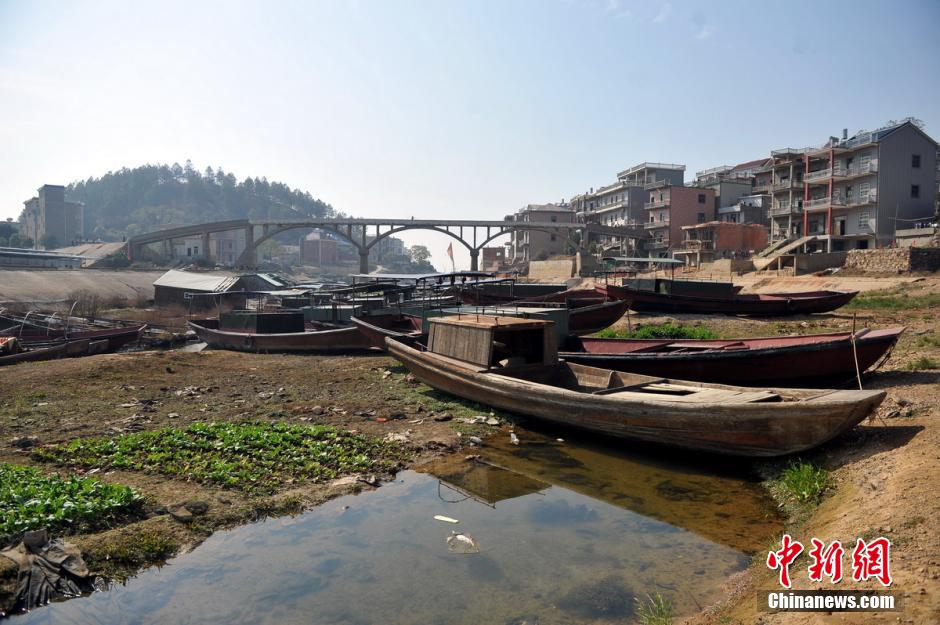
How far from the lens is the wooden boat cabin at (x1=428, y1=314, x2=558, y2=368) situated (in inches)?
450

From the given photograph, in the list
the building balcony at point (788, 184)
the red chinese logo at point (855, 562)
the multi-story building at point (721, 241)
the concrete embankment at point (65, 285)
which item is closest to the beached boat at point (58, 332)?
the concrete embankment at point (65, 285)

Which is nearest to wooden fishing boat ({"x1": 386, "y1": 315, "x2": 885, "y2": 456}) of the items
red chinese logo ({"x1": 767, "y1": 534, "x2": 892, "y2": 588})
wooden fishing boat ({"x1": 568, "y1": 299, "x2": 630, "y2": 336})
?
red chinese logo ({"x1": 767, "y1": 534, "x2": 892, "y2": 588})

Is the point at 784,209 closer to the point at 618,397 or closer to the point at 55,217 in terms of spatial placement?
the point at 618,397

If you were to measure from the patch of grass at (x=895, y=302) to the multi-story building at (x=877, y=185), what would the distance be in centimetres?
2036

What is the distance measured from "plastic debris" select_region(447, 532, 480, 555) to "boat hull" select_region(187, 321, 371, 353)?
13080 millimetres

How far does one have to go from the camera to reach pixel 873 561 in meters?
4.42

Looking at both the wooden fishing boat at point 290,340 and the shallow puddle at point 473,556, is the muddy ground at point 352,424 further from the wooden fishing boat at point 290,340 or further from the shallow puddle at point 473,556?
the wooden fishing boat at point 290,340

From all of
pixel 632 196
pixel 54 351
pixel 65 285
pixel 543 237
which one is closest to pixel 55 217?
pixel 65 285

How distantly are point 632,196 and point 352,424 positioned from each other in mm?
69214

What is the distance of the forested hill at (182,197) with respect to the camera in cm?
18238

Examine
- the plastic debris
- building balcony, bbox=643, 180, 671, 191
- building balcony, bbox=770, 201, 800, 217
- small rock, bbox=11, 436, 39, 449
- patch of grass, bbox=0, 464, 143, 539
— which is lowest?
the plastic debris

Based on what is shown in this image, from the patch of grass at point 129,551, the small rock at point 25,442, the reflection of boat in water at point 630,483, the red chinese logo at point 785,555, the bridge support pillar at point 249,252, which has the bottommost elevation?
the reflection of boat in water at point 630,483

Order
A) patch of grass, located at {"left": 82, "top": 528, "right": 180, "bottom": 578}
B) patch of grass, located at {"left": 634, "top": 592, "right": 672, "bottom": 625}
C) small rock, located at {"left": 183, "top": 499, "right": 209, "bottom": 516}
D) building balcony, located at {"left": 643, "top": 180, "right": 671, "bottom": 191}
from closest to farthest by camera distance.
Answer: patch of grass, located at {"left": 634, "top": 592, "right": 672, "bottom": 625}
patch of grass, located at {"left": 82, "top": 528, "right": 180, "bottom": 578}
small rock, located at {"left": 183, "top": 499, "right": 209, "bottom": 516}
building balcony, located at {"left": 643, "top": 180, "right": 671, "bottom": 191}

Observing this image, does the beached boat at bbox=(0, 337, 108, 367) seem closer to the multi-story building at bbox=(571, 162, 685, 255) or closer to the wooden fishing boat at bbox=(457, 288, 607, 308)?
the wooden fishing boat at bbox=(457, 288, 607, 308)
